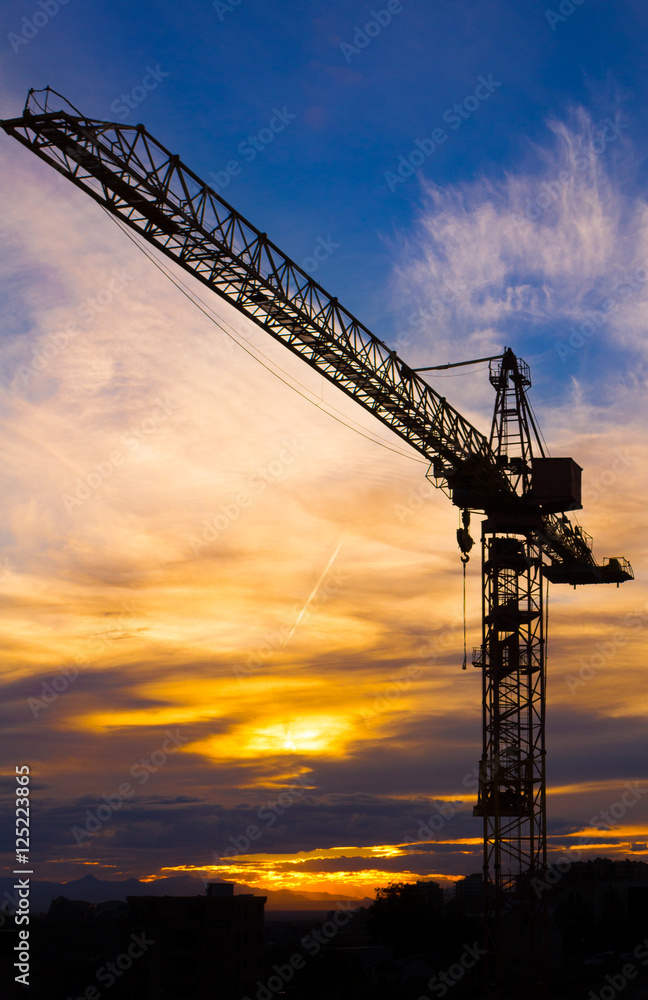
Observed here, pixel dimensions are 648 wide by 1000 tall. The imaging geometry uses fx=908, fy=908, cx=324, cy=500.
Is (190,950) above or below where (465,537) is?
below

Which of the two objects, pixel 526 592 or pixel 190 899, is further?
pixel 190 899

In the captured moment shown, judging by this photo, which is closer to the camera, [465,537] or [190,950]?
[465,537]

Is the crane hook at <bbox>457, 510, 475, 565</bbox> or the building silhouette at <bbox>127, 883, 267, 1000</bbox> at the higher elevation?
the crane hook at <bbox>457, 510, 475, 565</bbox>

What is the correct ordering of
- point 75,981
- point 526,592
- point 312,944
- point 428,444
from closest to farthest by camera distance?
point 428,444 < point 526,592 < point 75,981 < point 312,944

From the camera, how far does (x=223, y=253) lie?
96.3ft

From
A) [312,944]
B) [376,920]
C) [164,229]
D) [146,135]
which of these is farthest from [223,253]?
[376,920]

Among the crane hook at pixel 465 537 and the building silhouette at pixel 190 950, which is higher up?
Result: the crane hook at pixel 465 537

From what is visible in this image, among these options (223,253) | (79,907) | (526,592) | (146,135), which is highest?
(146,135)

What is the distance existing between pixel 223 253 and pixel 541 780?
84.2 feet

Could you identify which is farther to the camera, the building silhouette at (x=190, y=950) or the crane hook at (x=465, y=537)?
the building silhouette at (x=190, y=950)

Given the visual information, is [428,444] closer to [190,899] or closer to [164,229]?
[164,229]

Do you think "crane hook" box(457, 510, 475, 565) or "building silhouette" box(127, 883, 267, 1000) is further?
"building silhouette" box(127, 883, 267, 1000)

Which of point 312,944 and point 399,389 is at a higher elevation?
point 399,389

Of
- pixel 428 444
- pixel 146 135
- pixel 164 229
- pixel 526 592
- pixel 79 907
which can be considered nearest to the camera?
pixel 146 135
